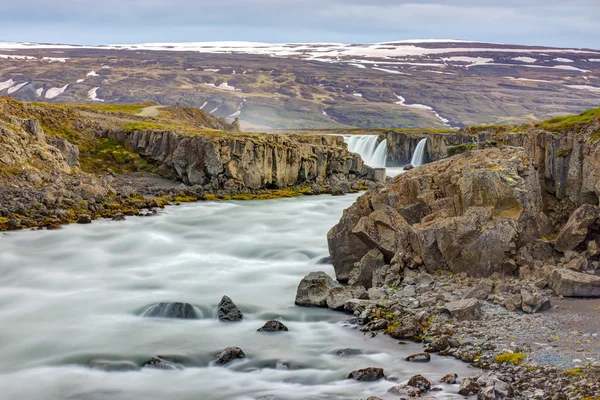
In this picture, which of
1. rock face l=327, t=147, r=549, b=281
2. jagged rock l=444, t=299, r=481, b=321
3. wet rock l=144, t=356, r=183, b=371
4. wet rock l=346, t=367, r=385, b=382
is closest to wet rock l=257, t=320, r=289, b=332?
wet rock l=144, t=356, r=183, b=371

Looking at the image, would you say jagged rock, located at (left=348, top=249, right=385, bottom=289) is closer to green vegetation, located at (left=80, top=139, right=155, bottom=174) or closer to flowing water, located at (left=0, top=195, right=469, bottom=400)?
flowing water, located at (left=0, top=195, right=469, bottom=400)

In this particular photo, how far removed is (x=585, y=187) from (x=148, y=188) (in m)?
40.1

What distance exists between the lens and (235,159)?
63438mm

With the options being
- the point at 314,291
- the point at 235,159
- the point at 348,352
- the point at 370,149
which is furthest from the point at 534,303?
the point at 370,149

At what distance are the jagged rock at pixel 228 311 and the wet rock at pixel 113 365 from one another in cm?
492

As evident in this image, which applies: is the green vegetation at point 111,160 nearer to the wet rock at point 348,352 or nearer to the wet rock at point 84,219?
the wet rock at point 84,219

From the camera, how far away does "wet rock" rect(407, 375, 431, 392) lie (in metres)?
17.1

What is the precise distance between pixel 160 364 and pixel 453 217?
12454 mm

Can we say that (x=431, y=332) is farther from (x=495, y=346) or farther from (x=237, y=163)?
(x=237, y=163)

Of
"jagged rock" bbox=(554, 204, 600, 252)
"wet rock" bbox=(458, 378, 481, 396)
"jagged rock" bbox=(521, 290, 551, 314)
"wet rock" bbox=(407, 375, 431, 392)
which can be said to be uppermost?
"jagged rock" bbox=(554, 204, 600, 252)

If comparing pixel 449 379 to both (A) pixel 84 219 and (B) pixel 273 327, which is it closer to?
(B) pixel 273 327

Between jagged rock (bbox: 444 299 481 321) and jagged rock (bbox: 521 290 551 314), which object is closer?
jagged rock (bbox: 444 299 481 321)

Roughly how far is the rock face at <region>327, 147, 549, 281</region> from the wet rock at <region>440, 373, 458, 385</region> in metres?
8.24

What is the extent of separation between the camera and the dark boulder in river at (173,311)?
81.7 ft
